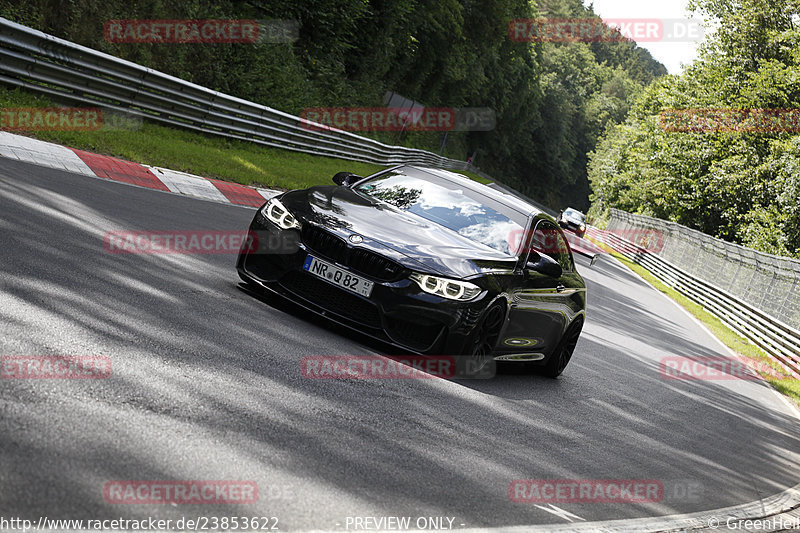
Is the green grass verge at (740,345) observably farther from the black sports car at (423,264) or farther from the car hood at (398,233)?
the car hood at (398,233)

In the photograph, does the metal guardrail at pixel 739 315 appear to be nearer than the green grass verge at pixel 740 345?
No

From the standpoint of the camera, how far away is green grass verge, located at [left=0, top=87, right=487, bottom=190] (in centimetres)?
1334

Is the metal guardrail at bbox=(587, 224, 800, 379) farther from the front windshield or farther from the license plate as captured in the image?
the license plate

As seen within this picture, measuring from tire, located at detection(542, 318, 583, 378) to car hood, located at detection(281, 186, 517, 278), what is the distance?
1.63 metres

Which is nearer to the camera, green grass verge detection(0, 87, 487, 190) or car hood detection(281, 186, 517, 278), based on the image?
car hood detection(281, 186, 517, 278)

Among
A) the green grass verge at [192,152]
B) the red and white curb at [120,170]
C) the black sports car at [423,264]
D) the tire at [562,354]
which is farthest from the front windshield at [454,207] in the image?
the green grass verge at [192,152]

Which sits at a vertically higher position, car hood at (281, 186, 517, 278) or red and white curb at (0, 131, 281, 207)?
car hood at (281, 186, 517, 278)

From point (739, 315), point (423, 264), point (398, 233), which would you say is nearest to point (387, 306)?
point (423, 264)

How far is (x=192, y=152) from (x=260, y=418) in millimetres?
12543

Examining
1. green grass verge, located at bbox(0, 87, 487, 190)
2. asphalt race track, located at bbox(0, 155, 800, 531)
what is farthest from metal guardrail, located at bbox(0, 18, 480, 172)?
asphalt race track, located at bbox(0, 155, 800, 531)

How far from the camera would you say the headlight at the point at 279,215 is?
22.9 ft

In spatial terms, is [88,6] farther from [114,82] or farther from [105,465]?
[105,465]

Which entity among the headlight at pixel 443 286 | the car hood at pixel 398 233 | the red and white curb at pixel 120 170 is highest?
the car hood at pixel 398 233

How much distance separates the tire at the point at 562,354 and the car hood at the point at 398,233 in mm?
1626
